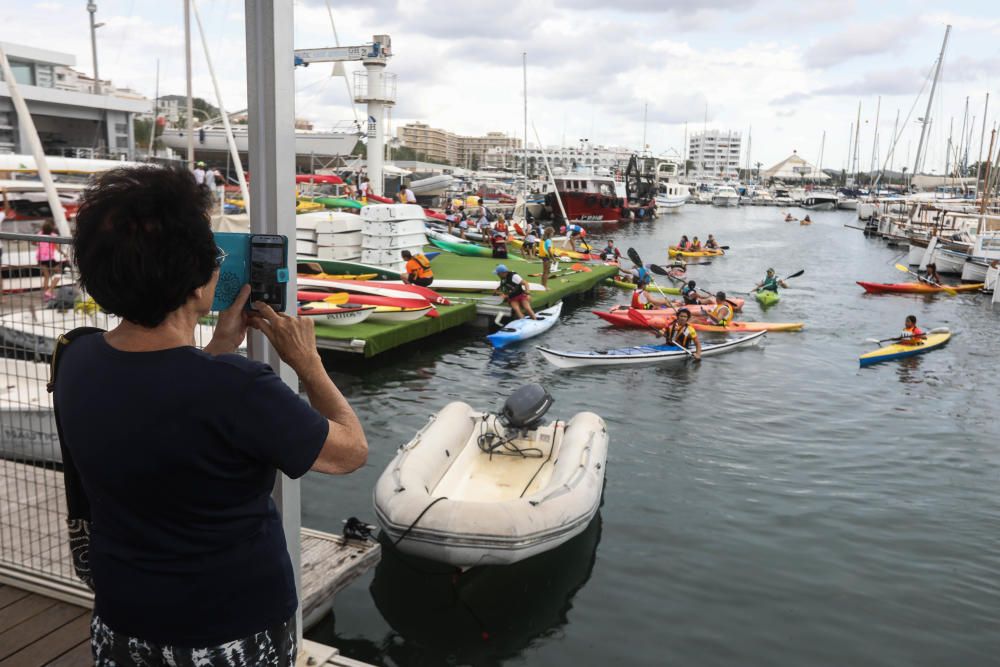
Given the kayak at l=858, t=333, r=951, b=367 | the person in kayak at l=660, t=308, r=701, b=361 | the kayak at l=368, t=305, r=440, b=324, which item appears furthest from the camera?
the kayak at l=858, t=333, r=951, b=367

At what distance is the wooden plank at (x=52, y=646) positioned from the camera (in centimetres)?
333

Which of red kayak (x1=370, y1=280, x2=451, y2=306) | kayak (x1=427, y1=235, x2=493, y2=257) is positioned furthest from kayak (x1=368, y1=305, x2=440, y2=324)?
kayak (x1=427, y1=235, x2=493, y2=257)

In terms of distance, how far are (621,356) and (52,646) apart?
509 inches

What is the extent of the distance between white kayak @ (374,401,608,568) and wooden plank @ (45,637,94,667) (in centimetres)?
333

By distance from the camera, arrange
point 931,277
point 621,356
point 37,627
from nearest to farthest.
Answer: point 37,627 < point 621,356 < point 931,277

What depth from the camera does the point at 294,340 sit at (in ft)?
6.73

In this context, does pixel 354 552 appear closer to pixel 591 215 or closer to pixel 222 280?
pixel 222 280

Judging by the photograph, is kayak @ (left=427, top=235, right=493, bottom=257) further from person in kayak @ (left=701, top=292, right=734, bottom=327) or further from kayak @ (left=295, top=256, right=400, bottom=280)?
person in kayak @ (left=701, top=292, right=734, bottom=327)

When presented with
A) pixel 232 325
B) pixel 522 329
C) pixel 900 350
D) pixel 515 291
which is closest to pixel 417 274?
pixel 515 291

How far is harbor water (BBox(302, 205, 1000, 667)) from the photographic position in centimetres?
660

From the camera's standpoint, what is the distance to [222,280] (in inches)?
84.0

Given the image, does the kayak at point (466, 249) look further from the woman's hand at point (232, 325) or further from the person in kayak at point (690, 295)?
the woman's hand at point (232, 325)

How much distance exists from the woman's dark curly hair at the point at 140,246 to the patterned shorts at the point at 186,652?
0.78 m

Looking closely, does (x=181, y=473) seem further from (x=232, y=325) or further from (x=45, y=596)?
(x=45, y=596)
